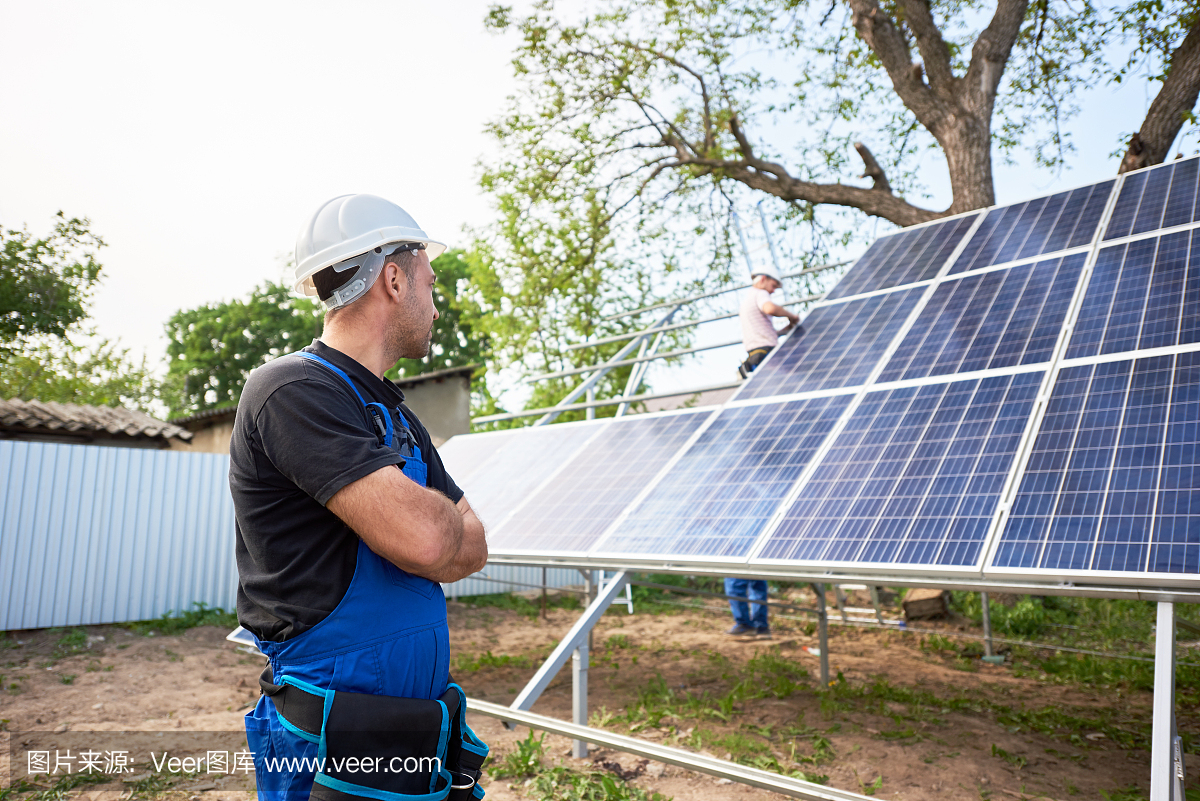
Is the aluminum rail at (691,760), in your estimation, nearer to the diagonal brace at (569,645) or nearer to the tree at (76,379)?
the diagonal brace at (569,645)

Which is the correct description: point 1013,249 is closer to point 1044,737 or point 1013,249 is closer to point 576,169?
point 1044,737

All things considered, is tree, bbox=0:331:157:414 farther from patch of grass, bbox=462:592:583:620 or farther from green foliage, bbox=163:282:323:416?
patch of grass, bbox=462:592:583:620

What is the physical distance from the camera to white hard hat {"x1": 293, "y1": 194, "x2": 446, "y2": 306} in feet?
6.39

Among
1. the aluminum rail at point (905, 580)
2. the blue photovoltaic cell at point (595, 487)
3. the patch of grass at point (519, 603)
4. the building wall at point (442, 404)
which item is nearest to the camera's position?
the aluminum rail at point (905, 580)

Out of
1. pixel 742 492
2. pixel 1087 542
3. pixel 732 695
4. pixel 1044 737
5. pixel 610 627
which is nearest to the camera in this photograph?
pixel 1087 542

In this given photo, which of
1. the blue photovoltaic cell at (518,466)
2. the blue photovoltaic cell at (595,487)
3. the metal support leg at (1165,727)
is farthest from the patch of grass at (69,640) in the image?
the metal support leg at (1165,727)

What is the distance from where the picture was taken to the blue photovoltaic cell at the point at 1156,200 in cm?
559

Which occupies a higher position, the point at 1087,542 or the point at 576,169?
the point at 576,169

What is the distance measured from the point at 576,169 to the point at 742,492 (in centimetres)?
1148

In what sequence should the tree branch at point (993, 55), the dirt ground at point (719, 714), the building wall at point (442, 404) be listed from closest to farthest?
1. the dirt ground at point (719, 714)
2. the tree branch at point (993, 55)
3. the building wall at point (442, 404)

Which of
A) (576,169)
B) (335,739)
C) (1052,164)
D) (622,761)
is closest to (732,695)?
(622,761)

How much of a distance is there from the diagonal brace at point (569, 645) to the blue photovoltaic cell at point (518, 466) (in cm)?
160

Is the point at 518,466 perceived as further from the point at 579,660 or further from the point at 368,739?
the point at 368,739

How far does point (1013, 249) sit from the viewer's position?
6.40 m
